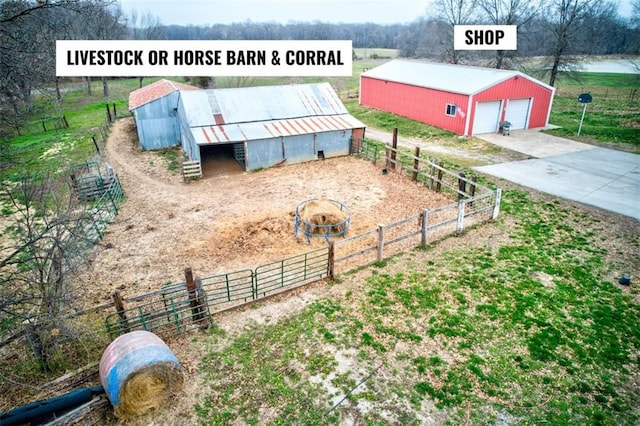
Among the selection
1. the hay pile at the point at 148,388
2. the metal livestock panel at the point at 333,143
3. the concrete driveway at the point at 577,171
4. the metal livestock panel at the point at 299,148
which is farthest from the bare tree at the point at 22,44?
the concrete driveway at the point at 577,171

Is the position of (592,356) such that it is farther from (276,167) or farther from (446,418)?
(276,167)

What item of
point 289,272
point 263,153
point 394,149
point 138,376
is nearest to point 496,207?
point 394,149

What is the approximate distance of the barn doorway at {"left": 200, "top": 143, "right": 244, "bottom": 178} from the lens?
2102 centimetres

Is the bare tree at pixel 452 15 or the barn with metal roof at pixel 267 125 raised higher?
the bare tree at pixel 452 15

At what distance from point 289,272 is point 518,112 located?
76.2ft

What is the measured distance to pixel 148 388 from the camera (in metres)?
7.21

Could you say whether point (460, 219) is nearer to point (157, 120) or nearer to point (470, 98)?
point (470, 98)

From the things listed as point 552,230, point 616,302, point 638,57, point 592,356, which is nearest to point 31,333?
point 592,356

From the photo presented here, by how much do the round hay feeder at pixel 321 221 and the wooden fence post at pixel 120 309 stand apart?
6.50 m

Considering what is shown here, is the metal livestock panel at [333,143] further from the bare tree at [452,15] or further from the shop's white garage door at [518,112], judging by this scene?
the bare tree at [452,15]

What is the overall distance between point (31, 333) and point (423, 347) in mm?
8144

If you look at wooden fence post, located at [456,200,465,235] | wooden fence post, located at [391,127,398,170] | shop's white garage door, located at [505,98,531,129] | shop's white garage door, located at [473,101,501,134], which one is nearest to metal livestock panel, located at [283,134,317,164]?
wooden fence post, located at [391,127,398,170]

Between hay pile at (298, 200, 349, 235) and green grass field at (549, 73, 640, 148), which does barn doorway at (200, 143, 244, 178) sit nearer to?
hay pile at (298, 200, 349, 235)

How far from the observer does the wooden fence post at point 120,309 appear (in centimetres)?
855
